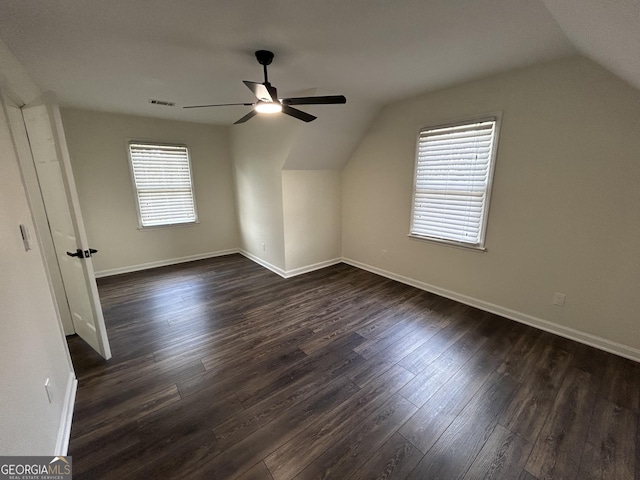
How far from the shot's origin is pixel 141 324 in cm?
283

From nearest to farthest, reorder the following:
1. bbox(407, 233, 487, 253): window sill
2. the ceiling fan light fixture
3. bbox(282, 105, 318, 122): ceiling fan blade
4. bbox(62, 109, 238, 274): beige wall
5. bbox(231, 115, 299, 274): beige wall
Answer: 1. the ceiling fan light fixture
2. bbox(282, 105, 318, 122): ceiling fan blade
3. bbox(407, 233, 487, 253): window sill
4. bbox(231, 115, 299, 274): beige wall
5. bbox(62, 109, 238, 274): beige wall

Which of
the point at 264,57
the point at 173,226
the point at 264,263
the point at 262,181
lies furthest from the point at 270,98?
the point at 173,226

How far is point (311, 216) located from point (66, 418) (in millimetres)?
3379

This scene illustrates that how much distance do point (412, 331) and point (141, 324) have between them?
2.93 m

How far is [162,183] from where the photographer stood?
452 cm

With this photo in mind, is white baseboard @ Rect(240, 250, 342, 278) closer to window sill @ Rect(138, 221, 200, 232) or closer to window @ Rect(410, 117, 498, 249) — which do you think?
window sill @ Rect(138, 221, 200, 232)

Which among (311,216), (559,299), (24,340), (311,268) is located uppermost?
(311,216)

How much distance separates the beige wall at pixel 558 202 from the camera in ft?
6.88

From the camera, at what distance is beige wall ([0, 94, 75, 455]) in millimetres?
1075

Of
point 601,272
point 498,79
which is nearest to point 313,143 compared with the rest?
point 498,79

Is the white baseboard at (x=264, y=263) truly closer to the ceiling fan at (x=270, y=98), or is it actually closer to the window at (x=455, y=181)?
the window at (x=455, y=181)

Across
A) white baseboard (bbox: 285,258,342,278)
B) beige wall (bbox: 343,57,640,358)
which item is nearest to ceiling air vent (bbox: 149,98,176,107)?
white baseboard (bbox: 285,258,342,278)

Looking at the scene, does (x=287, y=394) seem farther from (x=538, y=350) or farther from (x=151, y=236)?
(x=151, y=236)

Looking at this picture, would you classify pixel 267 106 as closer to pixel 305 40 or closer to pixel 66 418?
pixel 305 40
